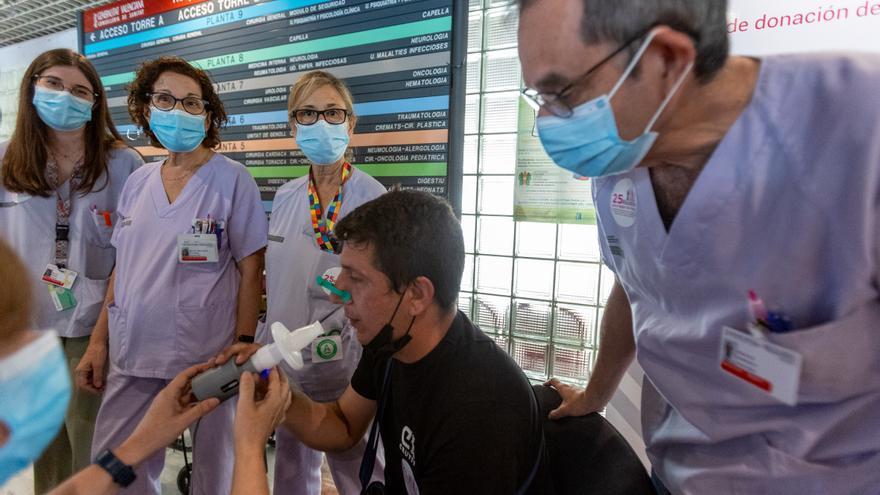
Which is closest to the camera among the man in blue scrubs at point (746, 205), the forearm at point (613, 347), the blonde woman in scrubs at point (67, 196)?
the man in blue scrubs at point (746, 205)

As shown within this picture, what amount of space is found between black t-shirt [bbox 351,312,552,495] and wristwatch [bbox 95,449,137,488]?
0.56 meters

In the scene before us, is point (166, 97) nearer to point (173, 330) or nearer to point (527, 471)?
point (173, 330)

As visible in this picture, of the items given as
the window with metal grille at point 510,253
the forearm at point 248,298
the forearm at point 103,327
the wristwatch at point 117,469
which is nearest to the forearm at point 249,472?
the wristwatch at point 117,469

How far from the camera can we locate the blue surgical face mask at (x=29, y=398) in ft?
1.76

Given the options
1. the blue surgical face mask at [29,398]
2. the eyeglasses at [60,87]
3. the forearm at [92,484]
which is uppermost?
the eyeglasses at [60,87]

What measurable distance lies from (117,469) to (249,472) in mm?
354

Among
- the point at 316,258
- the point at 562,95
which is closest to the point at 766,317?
the point at 562,95

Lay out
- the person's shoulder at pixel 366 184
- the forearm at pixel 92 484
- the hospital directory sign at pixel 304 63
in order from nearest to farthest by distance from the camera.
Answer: the forearm at pixel 92 484 → the person's shoulder at pixel 366 184 → the hospital directory sign at pixel 304 63

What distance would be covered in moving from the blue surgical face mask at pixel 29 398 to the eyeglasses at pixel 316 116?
1.29 metres

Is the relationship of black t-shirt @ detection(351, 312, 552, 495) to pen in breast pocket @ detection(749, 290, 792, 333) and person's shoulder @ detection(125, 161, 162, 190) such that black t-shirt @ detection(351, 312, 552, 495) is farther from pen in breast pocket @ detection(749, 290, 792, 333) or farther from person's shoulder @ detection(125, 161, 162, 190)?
person's shoulder @ detection(125, 161, 162, 190)

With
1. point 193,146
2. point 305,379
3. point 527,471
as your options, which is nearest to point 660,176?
point 527,471

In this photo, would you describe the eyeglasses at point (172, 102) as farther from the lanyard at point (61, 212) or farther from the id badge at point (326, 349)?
the id badge at point (326, 349)

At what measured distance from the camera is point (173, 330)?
1592 millimetres

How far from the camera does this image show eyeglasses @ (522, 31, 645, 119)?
2.20 feet
